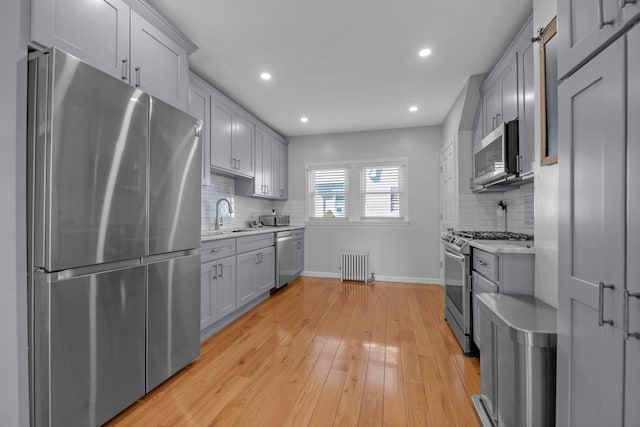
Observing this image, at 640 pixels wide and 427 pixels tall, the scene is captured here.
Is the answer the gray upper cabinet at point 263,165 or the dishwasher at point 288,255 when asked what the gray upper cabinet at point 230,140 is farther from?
the dishwasher at point 288,255

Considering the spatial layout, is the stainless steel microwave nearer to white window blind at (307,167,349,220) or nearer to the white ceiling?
the white ceiling

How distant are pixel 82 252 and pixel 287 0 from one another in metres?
2.05

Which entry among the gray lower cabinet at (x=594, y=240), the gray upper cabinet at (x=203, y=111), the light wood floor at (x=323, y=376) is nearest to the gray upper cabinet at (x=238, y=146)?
the gray upper cabinet at (x=203, y=111)

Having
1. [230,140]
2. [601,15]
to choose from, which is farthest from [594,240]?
[230,140]

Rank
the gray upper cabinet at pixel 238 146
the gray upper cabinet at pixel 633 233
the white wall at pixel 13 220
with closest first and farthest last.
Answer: the gray upper cabinet at pixel 633 233, the white wall at pixel 13 220, the gray upper cabinet at pixel 238 146

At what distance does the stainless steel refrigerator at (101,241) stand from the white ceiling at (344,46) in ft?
3.02

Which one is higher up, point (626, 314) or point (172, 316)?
point (626, 314)

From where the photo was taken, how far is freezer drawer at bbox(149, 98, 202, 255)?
1.81 meters

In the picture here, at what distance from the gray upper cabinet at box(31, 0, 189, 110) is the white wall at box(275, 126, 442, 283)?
3.20 meters

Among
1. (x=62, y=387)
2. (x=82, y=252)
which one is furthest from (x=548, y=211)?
(x=62, y=387)

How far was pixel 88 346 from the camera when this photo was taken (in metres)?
1.42

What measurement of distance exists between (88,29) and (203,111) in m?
1.49

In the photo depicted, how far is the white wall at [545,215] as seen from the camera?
169 cm

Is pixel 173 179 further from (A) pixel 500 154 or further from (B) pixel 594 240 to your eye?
(A) pixel 500 154
